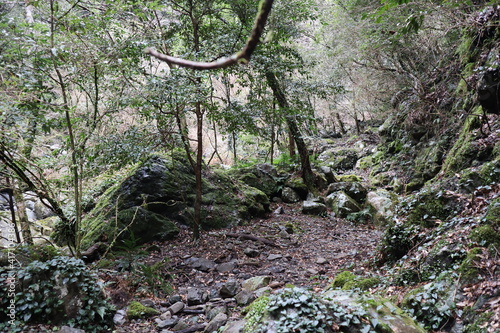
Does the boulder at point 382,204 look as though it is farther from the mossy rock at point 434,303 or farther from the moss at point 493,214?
the mossy rock at point 434,303

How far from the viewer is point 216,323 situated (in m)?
3.83

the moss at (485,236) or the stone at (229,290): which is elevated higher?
the moss at (485,236)

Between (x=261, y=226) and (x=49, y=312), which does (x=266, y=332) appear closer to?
(x=49, y=312)

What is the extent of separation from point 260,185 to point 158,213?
4.12m

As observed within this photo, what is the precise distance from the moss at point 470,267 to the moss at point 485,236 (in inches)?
5.1

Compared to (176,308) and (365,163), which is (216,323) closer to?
(176,308)

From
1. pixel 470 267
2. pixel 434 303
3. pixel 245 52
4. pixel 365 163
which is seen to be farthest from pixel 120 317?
pixel 365 163

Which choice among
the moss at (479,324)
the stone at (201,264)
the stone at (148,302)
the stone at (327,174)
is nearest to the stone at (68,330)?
the stone at (148,302)

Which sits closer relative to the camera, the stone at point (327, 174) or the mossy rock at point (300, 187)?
the mossy rock at point (300, 187)

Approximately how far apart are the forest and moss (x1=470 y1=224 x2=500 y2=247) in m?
0.02

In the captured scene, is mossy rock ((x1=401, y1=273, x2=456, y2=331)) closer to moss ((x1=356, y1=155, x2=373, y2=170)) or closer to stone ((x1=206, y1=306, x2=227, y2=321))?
stone ((x1=206, y1=306, x2=227, y2=321))

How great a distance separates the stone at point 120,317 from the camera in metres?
4.19

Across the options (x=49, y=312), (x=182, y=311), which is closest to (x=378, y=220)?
(x=182, y=311)

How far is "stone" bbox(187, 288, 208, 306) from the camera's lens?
15.5ft
